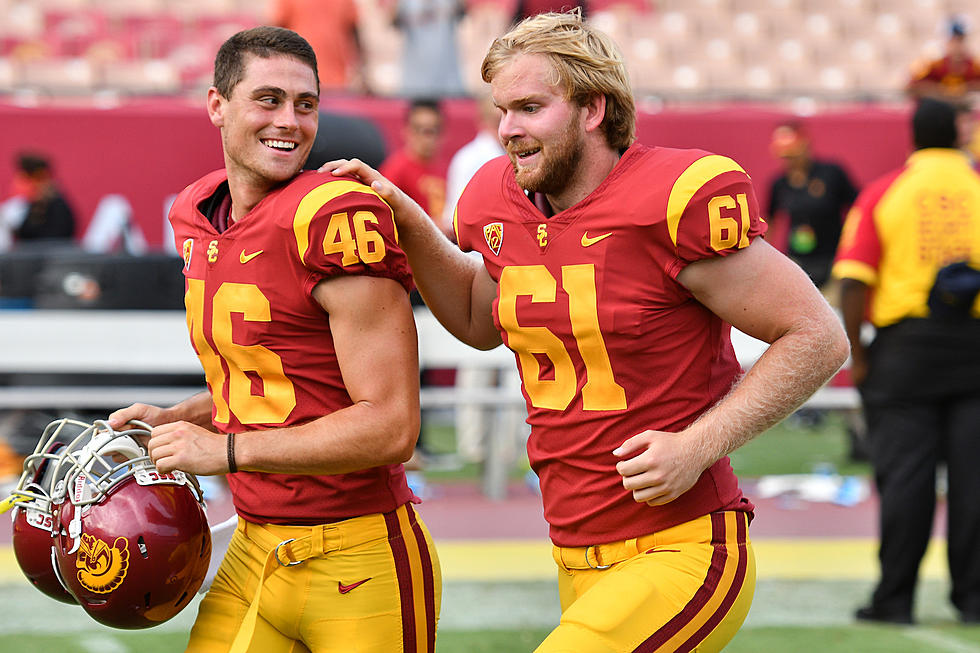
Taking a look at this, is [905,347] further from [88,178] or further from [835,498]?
Answer: [88,178]

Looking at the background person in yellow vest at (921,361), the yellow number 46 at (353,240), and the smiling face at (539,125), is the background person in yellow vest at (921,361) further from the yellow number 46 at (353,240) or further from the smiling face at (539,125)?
the yellow number 46 at (353,240)

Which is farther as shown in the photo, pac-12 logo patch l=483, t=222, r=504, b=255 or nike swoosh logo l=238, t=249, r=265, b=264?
pac-12 logo patch l=483, t=222, r=504, b=255

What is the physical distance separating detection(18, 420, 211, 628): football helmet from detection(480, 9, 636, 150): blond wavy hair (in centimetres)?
120

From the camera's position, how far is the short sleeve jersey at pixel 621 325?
2.80 m

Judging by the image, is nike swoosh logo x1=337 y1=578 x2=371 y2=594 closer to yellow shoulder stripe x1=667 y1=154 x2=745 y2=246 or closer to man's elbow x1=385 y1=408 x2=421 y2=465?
man's elbow x1=385 y1=408 x2=421 y2=465

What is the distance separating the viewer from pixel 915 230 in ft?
18.1

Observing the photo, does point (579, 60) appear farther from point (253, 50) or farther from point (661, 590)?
point (661, 590)

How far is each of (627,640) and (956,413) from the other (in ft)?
10.9

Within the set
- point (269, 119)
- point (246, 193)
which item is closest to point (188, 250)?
point (246, 193)

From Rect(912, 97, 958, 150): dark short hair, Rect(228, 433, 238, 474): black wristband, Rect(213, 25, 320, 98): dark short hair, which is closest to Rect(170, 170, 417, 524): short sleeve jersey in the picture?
Rect(228, 433, 238, 474): black wristband

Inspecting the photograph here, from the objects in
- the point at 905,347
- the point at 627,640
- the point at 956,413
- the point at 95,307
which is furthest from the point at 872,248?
the point at 95,307

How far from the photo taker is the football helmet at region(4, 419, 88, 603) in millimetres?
2928

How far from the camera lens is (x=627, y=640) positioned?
2.70 meters

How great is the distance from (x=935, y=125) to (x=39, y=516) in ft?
13.6
